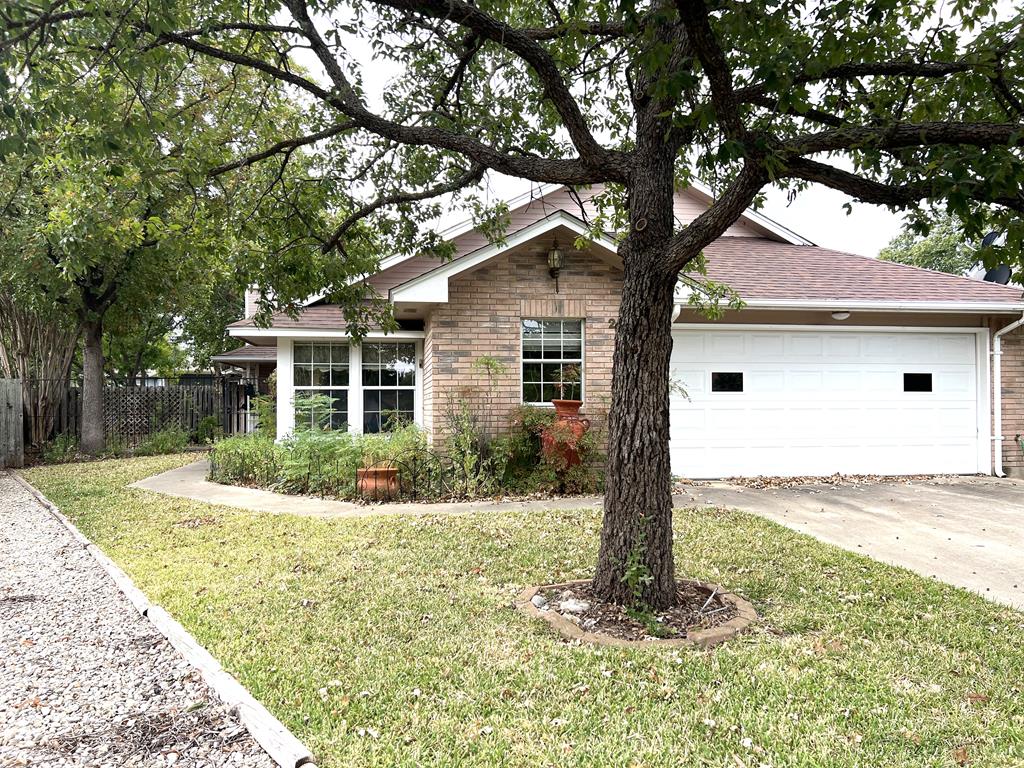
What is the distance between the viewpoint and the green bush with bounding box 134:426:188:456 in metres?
17.3

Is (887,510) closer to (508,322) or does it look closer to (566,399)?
(566,399)

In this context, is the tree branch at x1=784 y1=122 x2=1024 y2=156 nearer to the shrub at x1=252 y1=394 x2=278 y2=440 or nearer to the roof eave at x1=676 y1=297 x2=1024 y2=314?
the roof eave at x1=676 y1=297 x2=1024 y2=314

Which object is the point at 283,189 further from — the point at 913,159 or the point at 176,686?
the point at 913,159

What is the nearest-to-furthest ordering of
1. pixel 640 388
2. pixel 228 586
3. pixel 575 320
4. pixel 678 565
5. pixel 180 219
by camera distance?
1. pixel 640 388
2. pixel 228 586
3. pixel 678 565
4. pixel 180 219
5. pixel 575 320

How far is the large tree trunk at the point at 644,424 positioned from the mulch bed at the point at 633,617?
116 millimetres

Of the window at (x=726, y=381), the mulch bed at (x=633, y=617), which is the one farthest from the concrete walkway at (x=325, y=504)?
the mulch bed at (x=633, y=617)

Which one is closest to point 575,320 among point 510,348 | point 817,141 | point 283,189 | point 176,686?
point 510,348

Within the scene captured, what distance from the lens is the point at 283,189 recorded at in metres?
6.86

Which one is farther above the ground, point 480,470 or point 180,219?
point 180,219

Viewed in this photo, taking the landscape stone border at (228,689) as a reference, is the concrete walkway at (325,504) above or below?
above

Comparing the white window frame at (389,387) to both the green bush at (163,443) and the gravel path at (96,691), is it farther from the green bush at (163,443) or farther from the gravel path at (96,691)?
the green bush at (163,443)

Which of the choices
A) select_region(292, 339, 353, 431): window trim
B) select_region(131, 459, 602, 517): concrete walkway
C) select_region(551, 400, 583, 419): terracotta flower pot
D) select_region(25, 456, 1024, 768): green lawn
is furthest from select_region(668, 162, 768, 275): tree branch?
select_region(292, 339, 353, 431): window trim

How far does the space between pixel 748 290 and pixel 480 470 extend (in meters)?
5.56

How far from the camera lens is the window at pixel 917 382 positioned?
11.6m
